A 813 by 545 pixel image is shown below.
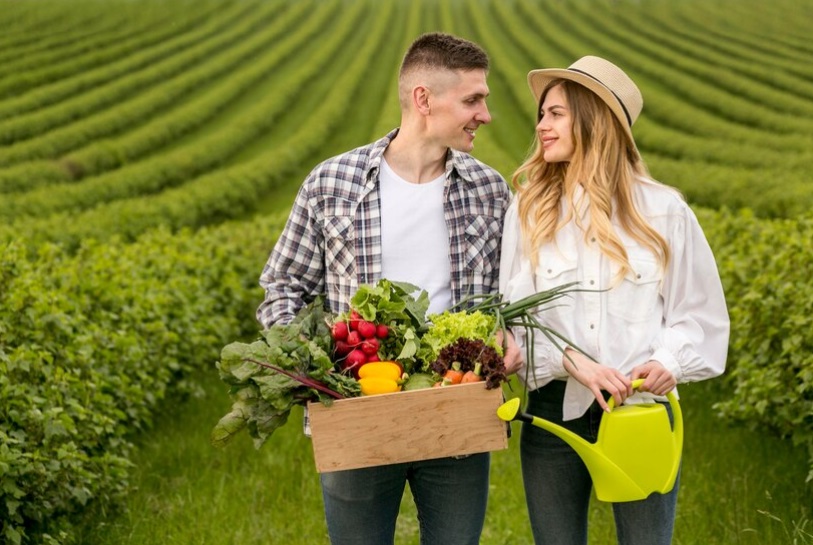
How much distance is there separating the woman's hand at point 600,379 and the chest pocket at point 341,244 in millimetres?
696

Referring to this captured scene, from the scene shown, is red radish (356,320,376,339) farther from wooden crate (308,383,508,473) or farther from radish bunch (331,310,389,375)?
wooden crate (308,383,508,473)

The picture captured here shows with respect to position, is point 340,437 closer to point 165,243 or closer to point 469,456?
point 469,456

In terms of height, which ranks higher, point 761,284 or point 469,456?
point 469,456

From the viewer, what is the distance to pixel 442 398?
2420 millimetres

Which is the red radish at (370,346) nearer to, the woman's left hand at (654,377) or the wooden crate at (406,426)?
the wooden crate at (406,426)

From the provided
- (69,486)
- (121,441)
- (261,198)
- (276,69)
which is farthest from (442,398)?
(276,69)

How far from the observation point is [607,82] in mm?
2732

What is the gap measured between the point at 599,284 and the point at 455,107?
66 cm

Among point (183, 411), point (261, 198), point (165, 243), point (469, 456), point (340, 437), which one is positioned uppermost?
point (340, 437)

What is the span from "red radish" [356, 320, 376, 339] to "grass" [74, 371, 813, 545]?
2079 mm

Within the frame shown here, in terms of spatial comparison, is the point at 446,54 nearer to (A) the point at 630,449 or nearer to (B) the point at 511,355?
(B) the point at 511,355

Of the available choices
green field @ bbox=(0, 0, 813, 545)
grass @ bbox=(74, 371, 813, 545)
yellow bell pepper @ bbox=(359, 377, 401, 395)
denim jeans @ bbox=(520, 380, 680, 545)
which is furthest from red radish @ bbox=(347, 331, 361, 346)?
grass @ bbox=(74, 371, 813, 545)

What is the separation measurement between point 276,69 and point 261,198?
19.7m

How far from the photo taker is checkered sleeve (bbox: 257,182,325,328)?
116 inches
